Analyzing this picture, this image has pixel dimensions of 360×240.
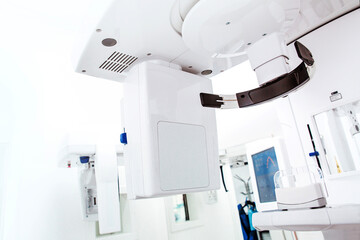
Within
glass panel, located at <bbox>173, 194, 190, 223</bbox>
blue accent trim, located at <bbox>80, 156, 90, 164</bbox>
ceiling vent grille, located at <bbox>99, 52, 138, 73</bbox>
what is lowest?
glass panel, located at <bbox>173, 194, 190, 223</bbox>

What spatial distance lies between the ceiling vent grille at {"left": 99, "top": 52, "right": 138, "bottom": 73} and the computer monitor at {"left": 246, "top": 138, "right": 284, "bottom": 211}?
41.7 inches

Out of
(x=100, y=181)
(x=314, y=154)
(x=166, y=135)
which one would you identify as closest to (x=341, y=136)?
(x=314, y=154)

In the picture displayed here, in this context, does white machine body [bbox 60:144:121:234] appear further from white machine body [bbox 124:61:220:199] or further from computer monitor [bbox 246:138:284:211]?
computer monitor [bbox 246:138:284:211]

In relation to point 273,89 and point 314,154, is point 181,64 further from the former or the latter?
point 314,154

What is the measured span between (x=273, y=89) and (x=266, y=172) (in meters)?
1.10

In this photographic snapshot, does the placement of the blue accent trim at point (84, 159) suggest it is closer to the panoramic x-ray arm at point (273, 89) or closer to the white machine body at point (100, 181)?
the white machine body at point (100, 181)

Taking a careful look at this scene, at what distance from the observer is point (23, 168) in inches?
59.3

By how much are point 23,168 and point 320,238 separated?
1681mm

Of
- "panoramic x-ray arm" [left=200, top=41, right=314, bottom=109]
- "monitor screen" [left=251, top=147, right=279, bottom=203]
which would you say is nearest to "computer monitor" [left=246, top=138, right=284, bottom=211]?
"monitor screen" [left=251, top=147, right=279, bottom=203]

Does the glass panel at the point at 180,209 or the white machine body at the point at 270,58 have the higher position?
the white machine body at the point at 270,58

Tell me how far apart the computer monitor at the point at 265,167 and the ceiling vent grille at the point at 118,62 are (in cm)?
106

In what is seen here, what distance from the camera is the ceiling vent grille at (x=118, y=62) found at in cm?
73

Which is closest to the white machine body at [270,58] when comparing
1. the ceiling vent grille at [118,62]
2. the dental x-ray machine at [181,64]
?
the dental x-ray machine at [181,64]

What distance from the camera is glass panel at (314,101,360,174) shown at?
127 centimetres
